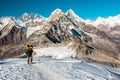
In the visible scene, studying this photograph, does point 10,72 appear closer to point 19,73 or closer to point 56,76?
point 19,73

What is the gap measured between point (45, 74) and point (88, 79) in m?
5.87

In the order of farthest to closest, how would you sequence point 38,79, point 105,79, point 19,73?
1. point 105,79
2. point 19,73
3. point 38,79

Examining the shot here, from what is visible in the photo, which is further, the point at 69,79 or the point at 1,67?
the point at 1,67

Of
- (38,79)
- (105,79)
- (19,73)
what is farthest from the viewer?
(105,79)

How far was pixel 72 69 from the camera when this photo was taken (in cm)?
4291

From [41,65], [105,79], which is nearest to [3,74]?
[41,65]

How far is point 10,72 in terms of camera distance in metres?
36.4

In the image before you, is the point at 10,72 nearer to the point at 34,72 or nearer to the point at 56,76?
the point at 34,72

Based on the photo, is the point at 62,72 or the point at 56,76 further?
the point at 62,72

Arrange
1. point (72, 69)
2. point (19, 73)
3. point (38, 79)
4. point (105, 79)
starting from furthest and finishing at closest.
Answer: point (72, 69) → point (105, 79) → point (19, 73) → point (38, 79)

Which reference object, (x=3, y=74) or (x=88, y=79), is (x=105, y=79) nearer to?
(x=88, y=79)

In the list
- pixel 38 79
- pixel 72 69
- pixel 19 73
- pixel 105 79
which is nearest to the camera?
pixel 38 79

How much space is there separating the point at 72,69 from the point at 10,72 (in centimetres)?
1077

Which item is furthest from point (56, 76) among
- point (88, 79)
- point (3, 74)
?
point (3, 74)
